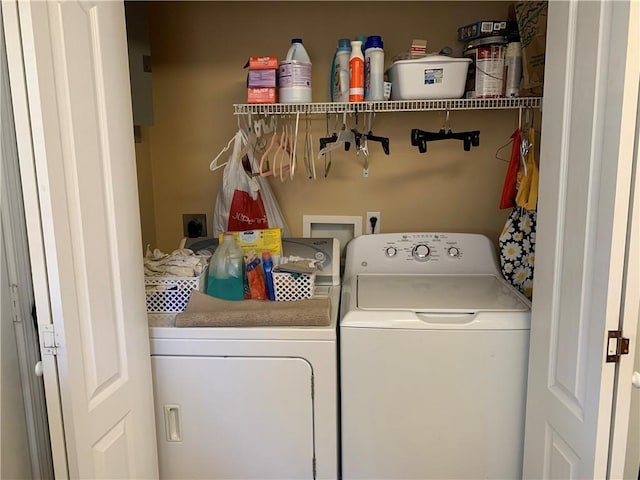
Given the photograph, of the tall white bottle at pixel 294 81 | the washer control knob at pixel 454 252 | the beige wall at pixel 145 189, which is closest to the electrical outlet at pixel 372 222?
the washer control knob at pixel 454 252

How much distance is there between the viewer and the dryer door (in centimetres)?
168

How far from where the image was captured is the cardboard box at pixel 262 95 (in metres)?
1.92

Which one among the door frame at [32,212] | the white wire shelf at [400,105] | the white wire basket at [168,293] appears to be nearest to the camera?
the door frame at [32,212]

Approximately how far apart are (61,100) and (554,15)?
1.24m

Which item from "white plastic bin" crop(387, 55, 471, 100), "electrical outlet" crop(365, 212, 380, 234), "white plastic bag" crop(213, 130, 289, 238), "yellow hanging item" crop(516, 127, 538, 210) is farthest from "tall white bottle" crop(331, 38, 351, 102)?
"yellow hanging item" crop(516, 127, 538, 210)

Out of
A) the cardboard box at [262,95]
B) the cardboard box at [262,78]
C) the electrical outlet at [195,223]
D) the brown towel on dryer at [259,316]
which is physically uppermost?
the cardboard box at [262,78]

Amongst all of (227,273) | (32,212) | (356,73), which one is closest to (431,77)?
(356,73)

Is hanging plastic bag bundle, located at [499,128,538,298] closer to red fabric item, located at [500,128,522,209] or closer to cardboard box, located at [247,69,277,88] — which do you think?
red fabric item, located at [500,128,522,209]

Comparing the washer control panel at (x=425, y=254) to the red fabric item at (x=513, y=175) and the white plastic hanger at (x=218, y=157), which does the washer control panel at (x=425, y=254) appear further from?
the white plastic hanger at (x=218, y=157)

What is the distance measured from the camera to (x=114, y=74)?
1343 millimetres

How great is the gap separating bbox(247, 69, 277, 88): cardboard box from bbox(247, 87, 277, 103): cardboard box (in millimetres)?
14

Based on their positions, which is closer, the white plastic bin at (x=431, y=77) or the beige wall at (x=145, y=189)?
the white plastic bin at (x=431, y=77)

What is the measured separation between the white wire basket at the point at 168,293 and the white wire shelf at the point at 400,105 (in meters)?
0.68

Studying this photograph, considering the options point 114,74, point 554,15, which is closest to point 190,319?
point 114,74
